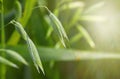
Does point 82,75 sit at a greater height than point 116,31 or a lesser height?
Answer: lesser

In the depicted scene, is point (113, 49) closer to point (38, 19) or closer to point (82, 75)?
point (82, 75)

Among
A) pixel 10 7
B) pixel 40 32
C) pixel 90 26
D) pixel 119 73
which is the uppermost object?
pixel 10 7

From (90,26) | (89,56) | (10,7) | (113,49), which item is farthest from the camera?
(90,26)

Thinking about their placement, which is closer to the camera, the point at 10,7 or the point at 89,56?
the point at 89,56

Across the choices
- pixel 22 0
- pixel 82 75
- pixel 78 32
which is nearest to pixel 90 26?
pixel 78 32

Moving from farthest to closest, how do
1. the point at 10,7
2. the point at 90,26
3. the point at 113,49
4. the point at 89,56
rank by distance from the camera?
the point at 90,26 < the point at 113,49 < the point at 10,7 < the point at 89,56

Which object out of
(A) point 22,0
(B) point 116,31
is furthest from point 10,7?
(B) point 116,31
